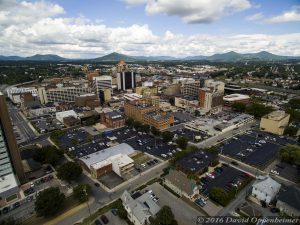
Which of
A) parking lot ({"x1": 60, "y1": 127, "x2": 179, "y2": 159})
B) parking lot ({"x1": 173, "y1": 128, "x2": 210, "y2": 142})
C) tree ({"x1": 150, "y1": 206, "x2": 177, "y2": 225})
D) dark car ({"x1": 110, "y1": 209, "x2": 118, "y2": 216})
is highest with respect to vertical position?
tree ({"x1": 150, "y1": 206, "x2": 177, "y2": 225})

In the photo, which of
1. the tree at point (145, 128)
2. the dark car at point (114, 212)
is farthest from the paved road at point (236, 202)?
the tree at point (145, 128)

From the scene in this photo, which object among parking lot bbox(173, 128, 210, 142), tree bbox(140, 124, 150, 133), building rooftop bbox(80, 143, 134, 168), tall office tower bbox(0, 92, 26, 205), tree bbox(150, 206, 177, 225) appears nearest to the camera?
tree bbox(150, 206, 177, 225)

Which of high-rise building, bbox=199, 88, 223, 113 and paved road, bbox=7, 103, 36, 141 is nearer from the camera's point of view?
paved road, bbox=7, 103, 36, 141

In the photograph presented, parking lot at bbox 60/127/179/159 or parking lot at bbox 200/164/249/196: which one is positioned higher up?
parking lot at bbox 200/164/249/196

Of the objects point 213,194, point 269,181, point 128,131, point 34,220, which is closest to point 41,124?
point 128,131

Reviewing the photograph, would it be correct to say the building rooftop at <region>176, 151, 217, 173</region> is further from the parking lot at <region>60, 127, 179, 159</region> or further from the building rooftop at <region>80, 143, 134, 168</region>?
the building rooftop at <region>80, 143, 134, 168</region>

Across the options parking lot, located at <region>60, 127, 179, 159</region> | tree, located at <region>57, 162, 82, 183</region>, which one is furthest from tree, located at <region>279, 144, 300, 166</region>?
tree, located at <region>57, 162, 82, 183</region>

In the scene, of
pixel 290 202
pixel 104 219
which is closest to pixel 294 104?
pixel 290 202

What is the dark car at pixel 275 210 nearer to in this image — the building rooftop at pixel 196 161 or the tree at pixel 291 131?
the building rooftop at pixel 196 161
